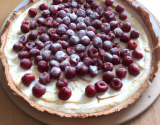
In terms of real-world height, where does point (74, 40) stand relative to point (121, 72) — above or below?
above

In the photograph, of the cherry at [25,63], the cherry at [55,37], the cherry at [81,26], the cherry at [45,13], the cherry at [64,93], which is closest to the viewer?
the cherry at [64,93]

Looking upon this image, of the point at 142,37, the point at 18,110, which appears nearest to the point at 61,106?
the point at 18,110

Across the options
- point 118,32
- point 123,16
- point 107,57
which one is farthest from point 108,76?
point 123,16

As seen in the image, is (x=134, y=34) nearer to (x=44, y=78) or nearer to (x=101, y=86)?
(x=101, y=86)

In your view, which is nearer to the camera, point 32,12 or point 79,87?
point 79,87

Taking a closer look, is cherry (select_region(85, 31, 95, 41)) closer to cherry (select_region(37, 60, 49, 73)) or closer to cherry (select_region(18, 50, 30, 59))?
cherry (select_region(37, 60, 49, 73))

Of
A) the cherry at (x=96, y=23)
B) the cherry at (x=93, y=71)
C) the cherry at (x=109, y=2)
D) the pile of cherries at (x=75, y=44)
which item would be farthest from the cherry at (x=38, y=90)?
the cherry at (x=109, y=2)

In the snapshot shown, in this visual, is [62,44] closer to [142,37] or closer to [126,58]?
[126,58]

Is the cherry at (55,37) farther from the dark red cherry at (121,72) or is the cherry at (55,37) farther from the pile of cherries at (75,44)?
the dark red cherry at (121,72)
